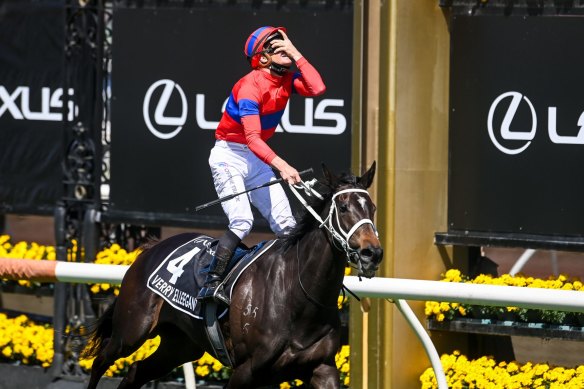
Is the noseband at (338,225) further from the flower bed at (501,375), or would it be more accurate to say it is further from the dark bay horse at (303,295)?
the flower bed at (501,375)

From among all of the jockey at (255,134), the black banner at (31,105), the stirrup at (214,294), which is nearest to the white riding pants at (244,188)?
the jockey at (255,134)

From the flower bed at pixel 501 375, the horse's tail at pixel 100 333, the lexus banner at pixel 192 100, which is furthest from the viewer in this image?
the lexus banner at pixel 192 100

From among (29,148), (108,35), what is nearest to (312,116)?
(108,35)

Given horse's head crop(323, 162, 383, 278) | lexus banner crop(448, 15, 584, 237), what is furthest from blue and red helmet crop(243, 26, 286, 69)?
lexus banner crop(448, 15, 584, 237)

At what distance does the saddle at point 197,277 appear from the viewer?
608cm

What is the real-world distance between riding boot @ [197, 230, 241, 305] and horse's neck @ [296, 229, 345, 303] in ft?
1.59

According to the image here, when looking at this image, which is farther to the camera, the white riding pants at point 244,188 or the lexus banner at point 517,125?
the lexus banner at point 517,125

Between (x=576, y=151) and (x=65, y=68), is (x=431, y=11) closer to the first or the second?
(x=576, y=151)

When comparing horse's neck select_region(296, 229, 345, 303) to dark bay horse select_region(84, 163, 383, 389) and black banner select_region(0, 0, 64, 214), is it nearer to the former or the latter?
dark bay horse select_region(84, 163, 383, 389)

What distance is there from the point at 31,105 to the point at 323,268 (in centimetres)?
394

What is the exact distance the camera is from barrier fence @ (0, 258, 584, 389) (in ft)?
18.6

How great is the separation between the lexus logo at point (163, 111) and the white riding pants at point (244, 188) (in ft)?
6.31

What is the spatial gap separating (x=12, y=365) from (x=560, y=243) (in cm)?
388

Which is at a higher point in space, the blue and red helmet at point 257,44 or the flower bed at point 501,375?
the blue and red helmet at point 257,44
